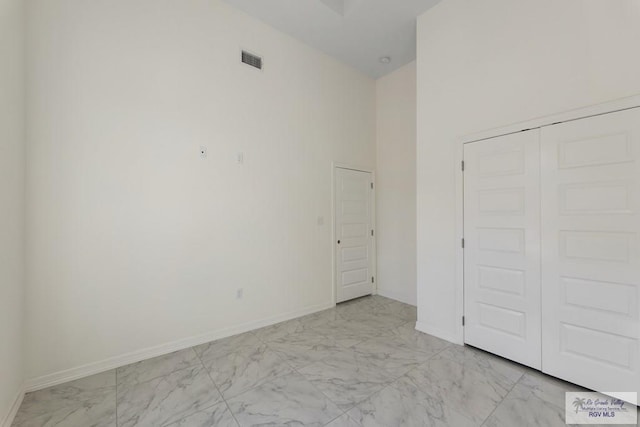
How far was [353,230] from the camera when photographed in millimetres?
4332

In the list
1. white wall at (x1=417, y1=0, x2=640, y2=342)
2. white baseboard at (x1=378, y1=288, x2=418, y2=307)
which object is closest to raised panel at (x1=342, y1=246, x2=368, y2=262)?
white baseboard at (x1=378, y1=288, x2=418, y2=307)

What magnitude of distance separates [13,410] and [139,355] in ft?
2.65

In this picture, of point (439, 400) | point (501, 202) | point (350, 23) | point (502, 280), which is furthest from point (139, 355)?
point (350, 23)

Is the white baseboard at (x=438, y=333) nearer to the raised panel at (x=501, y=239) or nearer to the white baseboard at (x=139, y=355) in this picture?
the raised panel at (x=501, y=239)

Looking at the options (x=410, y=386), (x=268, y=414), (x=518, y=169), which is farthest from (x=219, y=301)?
(x=518, y=169)

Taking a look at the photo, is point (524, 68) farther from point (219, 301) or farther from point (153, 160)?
point (219, 301)

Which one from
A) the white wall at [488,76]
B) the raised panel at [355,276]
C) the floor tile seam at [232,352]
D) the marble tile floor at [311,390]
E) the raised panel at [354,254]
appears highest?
the white wall at [488,76]

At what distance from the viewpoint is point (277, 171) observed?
3484 mm

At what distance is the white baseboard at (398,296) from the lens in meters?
4.10

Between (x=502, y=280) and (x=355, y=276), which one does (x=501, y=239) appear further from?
(x=355, y=276)

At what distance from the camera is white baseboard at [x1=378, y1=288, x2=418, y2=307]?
4102mm

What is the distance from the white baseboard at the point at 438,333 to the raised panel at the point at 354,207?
1.85m

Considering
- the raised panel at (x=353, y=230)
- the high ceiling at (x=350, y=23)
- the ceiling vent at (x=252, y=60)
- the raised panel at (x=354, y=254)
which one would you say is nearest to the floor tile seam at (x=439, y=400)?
the raised panel at (x=354, y=254)

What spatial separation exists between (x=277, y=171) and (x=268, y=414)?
2.54 metres
